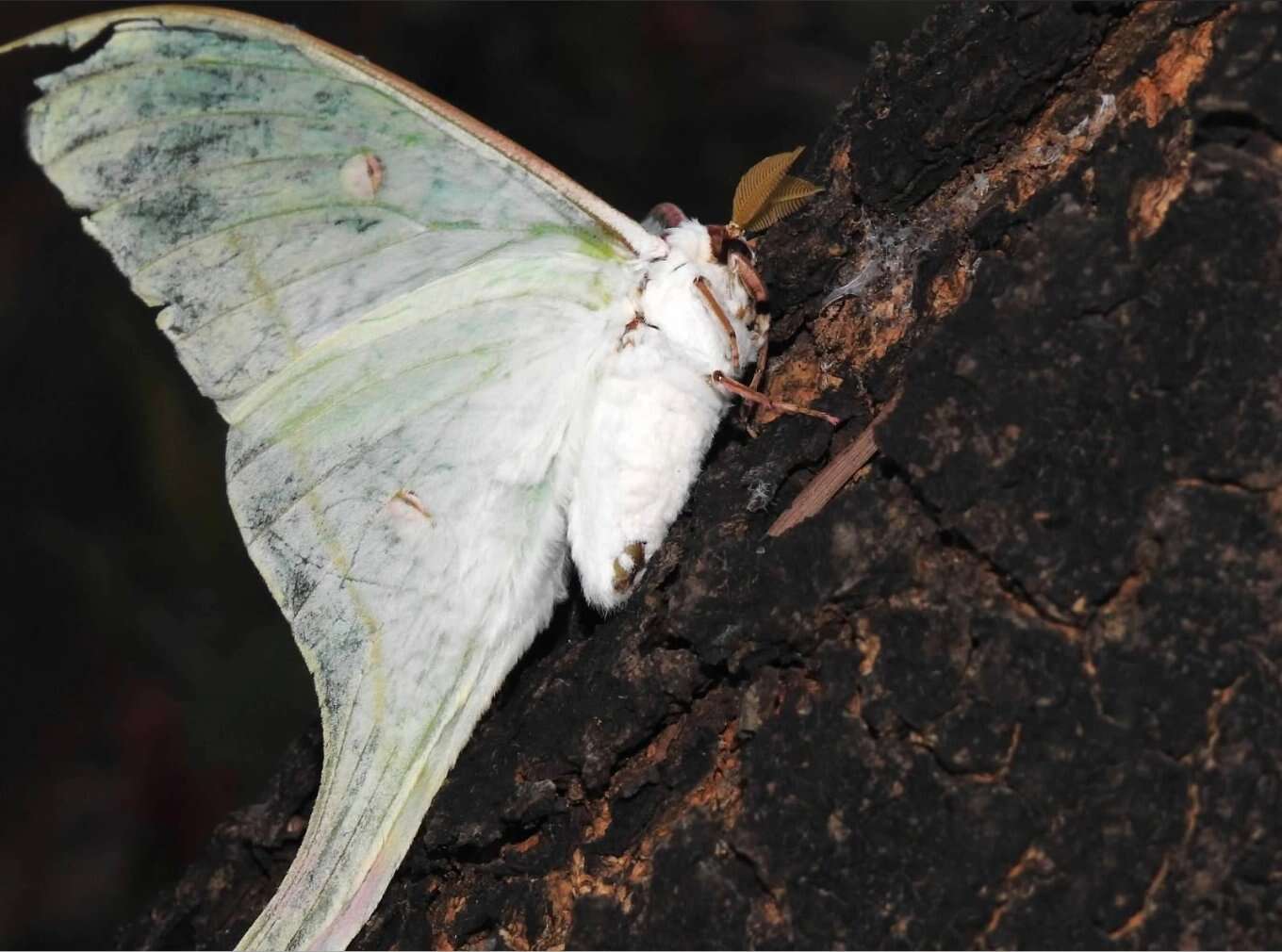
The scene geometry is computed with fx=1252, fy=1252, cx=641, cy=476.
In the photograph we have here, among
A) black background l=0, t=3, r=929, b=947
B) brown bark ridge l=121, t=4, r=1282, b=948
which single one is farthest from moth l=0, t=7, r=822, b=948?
black background l=0, t=3, r=929, b=947

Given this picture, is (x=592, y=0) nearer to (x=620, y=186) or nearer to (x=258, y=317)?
(x=620, y=186)

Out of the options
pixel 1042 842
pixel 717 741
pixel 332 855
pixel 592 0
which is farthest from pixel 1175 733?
pixel 592 0

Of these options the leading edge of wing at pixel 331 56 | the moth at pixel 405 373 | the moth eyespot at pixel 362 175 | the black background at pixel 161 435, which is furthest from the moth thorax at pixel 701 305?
the black background at pixel 161 435

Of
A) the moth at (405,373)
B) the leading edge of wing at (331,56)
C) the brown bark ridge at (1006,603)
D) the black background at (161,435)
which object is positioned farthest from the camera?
the black background at (161,435)

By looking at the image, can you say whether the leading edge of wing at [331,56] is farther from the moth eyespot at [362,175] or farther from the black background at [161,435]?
the black background at [161,435]

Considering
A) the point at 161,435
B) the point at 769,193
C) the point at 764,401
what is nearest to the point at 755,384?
the point at 764,401

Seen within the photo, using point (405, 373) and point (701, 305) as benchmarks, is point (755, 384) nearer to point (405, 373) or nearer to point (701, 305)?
point (701, 305)

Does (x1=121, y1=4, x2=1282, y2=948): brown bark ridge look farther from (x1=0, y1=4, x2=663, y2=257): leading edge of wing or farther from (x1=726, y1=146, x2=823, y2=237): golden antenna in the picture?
(x1=0, y1=4, x2=663, y2=257): leading edge of wing
